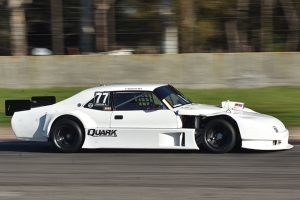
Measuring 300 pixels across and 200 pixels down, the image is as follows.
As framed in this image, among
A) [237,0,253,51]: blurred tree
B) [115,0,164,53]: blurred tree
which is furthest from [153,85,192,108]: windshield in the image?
[237,0,253,51]: blurred tree

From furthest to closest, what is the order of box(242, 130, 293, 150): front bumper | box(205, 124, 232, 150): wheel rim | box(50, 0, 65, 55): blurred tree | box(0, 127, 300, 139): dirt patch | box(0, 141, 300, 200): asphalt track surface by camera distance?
box(50, 0, 65, 55): blurred tree → box(0, 127, 300, 139): dirt patch → box(205, 124, 232, 150): wheel rim → box(242, 130, 293, 150): front bumper → box(0, 141, 300, 200): asphalt track surface

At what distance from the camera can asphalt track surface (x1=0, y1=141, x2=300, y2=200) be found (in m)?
7.04

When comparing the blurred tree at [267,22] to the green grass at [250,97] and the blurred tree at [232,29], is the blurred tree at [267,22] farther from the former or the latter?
the green grass at [250,97]

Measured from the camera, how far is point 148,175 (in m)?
8.16

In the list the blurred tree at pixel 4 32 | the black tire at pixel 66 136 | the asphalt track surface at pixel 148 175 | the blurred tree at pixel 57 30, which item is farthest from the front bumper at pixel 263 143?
the blurred tree at pixel 4 32

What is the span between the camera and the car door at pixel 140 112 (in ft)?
32.0

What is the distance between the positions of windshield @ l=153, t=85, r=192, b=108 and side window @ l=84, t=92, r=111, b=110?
0.82 metres

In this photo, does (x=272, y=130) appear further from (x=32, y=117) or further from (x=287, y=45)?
(x=287, y=45)

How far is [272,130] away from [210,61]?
28.8ft

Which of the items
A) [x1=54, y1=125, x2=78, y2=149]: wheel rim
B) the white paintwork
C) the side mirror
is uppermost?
the side mirror

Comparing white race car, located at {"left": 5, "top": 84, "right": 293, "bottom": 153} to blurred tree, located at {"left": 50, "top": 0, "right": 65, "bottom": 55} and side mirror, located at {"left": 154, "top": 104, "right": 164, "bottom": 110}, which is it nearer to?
side mirror, located at {"left": 154, "top": 104, "right": 164, "bottom": 110}

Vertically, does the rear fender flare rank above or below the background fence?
below

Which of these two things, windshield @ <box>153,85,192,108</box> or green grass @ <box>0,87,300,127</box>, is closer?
windshield @ <box>153,85,192,108</box>

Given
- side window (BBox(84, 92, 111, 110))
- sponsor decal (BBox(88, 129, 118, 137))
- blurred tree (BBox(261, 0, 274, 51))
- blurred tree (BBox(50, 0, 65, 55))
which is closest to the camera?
sponsor decal (BBox(88, 129, 118, 137))
